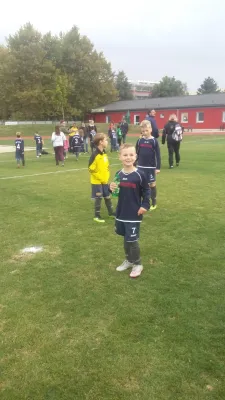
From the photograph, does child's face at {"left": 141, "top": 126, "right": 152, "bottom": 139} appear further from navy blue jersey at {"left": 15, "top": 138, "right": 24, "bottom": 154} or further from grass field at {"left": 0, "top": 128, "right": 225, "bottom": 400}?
navy blue jersey at {"left": 15, "top": 138, "right": 24, "bottom": 154}

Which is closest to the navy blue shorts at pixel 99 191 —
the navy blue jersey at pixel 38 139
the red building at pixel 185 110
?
the navy blue jersey at pixel 38 139

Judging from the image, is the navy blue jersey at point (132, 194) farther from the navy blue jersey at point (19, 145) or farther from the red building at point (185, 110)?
the red building at point (185, 110)

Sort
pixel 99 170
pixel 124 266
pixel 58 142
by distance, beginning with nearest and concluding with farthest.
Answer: pixel 124 266 < pixel 99 170 < pixel 58 142

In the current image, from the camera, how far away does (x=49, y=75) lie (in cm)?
5344

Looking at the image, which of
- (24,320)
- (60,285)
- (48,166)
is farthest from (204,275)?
(48,166)

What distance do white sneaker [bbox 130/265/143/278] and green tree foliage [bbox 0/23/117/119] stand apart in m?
49.1

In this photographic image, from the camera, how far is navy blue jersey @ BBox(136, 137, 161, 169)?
302 inches

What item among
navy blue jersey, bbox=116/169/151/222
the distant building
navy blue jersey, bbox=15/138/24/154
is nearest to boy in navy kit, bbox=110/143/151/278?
navy blue jersey, bbox=116/169/151/222

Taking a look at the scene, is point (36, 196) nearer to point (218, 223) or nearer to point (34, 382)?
point (218, 223)

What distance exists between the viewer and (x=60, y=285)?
458 centimetres

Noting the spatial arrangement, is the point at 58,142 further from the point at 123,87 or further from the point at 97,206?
the point at 123,87

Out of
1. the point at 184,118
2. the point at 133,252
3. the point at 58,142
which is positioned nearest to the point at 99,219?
the point at 133,252

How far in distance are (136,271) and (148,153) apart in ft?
11.4

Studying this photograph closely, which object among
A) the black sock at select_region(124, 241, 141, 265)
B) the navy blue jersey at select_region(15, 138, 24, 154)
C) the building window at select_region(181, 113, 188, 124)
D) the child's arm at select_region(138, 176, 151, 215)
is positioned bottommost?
the black sock at select_region(124, 241, 141, 265)
